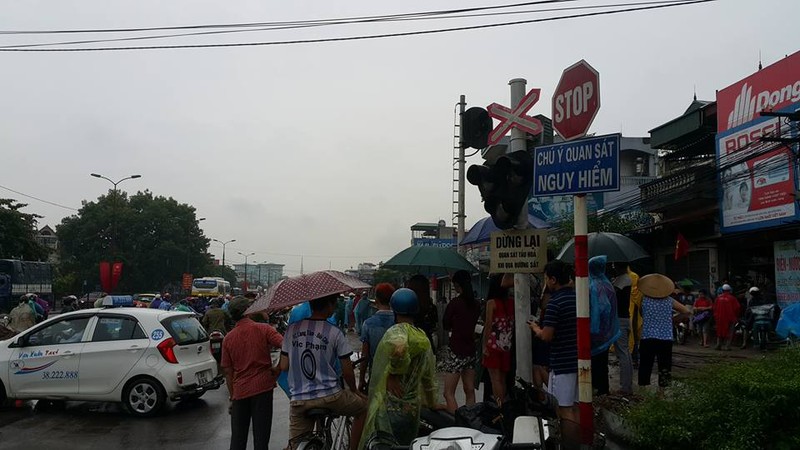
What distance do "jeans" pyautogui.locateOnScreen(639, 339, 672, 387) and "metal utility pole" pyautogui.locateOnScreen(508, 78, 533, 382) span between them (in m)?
2.23

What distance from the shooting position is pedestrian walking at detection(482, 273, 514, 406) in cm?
675

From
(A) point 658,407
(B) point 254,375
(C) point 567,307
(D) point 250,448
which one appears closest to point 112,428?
(D) point 250,448

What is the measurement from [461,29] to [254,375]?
26.0 ft

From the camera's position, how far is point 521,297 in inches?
237

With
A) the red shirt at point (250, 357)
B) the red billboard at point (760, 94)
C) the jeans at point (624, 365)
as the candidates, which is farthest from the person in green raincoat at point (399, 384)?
the red billboard at point (760, 94)

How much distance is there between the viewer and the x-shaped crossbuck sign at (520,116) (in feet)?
19.6

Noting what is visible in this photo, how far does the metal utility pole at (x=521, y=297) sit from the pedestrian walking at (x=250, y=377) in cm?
223

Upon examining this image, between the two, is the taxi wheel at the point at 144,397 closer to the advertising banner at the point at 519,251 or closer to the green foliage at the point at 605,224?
the advertising banner at the point at 519,251

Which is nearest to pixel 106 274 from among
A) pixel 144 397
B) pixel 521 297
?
pixel 144 397

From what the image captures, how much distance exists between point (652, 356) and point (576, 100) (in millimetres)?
3772

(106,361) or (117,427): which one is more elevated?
(106,361)

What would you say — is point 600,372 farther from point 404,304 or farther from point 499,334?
point 404,304

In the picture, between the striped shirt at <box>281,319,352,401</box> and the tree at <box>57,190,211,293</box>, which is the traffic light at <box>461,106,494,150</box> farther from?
the tree at <box>57,190,211,293</box>

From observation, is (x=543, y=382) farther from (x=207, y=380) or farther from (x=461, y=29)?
(x=461, y=29)
